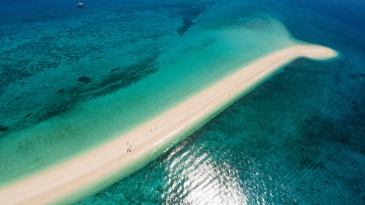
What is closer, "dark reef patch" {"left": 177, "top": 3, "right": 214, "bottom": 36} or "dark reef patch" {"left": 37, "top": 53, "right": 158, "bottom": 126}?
"dark reef patch" {"left": 37, "top": 53, "right": 158, "bottom": 126}

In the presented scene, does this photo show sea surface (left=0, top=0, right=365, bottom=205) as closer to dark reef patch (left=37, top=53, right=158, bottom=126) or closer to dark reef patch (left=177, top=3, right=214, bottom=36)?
dark reef patch (left=37, top=53, right=158, bottom=126)

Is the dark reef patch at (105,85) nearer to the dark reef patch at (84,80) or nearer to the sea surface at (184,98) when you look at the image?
the dark reef patch at (84,80)

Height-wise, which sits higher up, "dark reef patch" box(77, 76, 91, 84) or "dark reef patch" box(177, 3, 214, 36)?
"dark reef patch" box(177, 3, 214, 36)

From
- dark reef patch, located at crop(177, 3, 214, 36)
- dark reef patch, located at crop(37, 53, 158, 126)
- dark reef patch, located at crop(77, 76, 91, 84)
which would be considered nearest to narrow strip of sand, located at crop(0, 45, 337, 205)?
dark reef patch, located at crop(37, 53, 158, 126)

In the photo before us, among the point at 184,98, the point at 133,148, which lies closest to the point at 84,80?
the point at 184,98

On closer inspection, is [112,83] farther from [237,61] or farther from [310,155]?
[310,155]

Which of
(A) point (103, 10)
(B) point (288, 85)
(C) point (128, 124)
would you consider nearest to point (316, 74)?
(B) point (288, 85)

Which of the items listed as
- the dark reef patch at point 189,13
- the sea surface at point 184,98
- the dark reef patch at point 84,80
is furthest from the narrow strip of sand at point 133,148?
the dark reef patch at point 189,13

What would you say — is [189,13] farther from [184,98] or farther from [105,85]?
[105,85]
